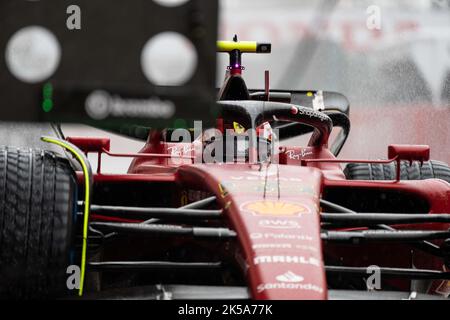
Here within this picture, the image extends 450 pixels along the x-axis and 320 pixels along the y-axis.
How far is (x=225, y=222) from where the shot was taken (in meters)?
3.02

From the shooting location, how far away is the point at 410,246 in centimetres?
369

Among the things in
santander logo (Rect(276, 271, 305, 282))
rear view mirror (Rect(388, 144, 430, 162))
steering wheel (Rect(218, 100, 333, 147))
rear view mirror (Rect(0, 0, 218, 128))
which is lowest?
santander logo (Rect(276, 271, 305, 282))

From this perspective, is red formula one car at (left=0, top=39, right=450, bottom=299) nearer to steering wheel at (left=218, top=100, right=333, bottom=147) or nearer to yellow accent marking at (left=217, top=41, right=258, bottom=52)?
steering wheel at (left=218, top=100, right=333, bottom=147)

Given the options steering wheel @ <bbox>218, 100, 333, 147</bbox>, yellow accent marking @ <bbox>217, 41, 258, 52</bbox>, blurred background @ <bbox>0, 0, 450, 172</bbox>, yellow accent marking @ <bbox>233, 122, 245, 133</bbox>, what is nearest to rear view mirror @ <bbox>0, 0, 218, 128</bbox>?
steering wheel @ <bbox>218, 100, 333, 147</bbox>

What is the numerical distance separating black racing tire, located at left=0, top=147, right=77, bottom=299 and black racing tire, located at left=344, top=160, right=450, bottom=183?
2.02 metres

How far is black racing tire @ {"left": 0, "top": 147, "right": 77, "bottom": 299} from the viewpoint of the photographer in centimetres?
279

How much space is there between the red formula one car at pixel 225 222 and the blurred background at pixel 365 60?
5.41 metres

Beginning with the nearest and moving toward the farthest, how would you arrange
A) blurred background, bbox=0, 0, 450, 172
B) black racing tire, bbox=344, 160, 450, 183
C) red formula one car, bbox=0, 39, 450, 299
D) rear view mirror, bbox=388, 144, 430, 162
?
1. red formula one car, bbox=0, 39, 450, 299
2. rear view mirror, bbox=388, 144, 430, 162
3. black racing tire, bbox=344, 160, 450, 183
4. blurred background, bbox=0, 0, 450, 172

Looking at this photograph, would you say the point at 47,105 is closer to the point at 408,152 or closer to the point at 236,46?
the point at 408,152

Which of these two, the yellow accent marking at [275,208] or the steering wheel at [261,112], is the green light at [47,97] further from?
the steering wheel at [261,112]

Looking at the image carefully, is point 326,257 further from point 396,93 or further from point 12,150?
point 396,93

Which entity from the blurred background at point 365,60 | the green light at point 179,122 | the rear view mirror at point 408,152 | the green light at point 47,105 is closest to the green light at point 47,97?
the green light at point 47,105

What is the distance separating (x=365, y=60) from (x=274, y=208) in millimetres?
7602
